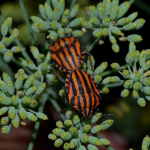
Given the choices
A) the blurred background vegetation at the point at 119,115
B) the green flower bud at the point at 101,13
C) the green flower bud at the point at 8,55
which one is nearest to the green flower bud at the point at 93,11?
the green flower bud at the point at 101,13

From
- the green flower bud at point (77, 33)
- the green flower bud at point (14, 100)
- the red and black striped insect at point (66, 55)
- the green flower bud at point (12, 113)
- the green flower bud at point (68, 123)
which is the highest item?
the green flower bud at point (77, 33)

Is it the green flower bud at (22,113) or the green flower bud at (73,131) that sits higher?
the green flower bud at (73,131)

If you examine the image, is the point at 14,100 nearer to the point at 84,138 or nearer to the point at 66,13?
the point at 84,138

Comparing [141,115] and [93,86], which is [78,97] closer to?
[93,86]

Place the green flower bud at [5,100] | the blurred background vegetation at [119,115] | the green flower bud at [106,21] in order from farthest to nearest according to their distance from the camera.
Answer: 1. the blurred background vegetation at [119,115]
2. the green flower bud at [106,21]
3. the green flower bud at [5,100]

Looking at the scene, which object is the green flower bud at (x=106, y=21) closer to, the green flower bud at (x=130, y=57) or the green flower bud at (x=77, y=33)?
the green flower bud at (x=77, y=33)

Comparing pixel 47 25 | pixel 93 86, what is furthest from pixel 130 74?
pixel 47 25
